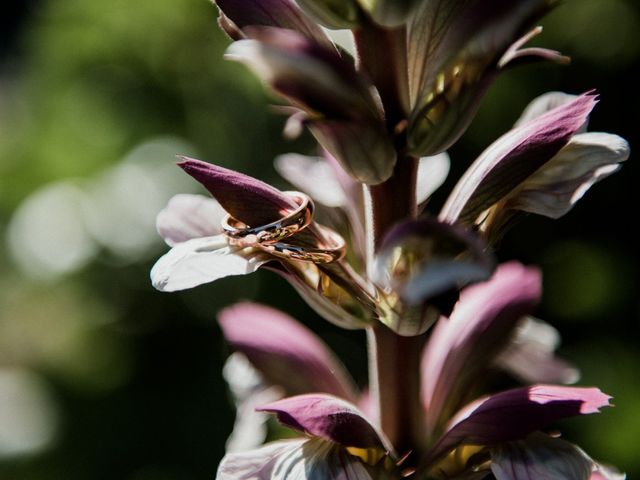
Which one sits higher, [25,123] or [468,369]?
[468,369]

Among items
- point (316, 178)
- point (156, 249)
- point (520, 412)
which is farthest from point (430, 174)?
point (156, 249)

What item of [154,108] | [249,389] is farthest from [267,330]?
[154,108]

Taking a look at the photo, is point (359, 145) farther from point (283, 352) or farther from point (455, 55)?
point (283, 352)

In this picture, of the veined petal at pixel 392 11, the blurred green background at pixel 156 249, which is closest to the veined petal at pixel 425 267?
the veined petal at pixel 392 11

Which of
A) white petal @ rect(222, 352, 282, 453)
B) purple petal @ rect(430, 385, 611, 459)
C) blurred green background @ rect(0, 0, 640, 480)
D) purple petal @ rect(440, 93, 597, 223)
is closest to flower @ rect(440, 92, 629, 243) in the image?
purple petal @ rect(440, 93, 597, 223)

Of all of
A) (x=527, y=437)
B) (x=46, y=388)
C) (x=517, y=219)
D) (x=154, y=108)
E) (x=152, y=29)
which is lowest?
(x=46, y=388)

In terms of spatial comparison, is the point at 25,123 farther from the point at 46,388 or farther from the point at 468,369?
the point at 468,369

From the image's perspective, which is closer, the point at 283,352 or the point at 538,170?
the point at 538,170
